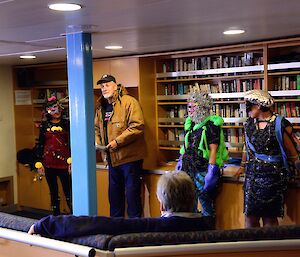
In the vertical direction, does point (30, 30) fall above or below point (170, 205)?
above

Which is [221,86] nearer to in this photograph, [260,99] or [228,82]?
[228,82]

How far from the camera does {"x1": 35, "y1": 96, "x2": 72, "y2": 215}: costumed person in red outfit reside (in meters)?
5.41

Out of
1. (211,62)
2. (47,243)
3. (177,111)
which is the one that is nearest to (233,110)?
(211,62)

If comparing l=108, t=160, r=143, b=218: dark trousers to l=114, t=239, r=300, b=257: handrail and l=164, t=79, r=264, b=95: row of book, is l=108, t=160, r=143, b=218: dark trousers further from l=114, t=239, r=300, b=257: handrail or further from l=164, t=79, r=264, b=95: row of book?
l=114, t=239, r=300, b=257: handrail

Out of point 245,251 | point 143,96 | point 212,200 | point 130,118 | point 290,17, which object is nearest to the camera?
point 245,251

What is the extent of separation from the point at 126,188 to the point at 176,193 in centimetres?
248

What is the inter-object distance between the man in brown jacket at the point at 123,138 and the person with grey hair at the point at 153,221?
2.32 meters

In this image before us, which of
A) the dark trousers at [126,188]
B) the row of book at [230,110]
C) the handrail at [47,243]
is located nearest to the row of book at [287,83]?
the row of book at [230,110]

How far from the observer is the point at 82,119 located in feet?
11.6

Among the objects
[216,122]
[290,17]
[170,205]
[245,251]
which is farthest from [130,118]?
[245,251]

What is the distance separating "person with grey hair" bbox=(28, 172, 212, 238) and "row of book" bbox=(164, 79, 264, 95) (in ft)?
8.34

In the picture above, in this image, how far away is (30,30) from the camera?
3430 millimetres

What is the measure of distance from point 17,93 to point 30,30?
3.29 m

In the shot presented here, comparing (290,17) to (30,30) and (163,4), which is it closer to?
(163,4)
